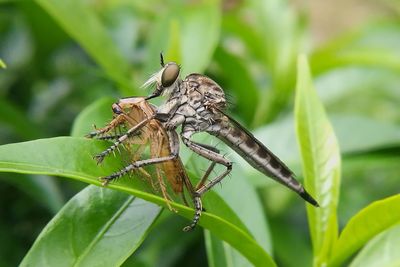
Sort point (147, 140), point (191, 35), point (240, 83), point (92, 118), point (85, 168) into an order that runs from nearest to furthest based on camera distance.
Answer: point (85, 168) → point (147, 140) → point (92, 118) → point (191, 35) → point (240, 83)

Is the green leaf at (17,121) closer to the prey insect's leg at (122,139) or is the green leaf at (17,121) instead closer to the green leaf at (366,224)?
the prey insect's leg at (122,139)

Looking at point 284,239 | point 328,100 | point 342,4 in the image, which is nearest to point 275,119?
point 328,100

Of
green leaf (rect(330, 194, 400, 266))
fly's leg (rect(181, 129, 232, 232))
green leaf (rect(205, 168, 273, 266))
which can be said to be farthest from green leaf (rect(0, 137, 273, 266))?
green leaf (rect(205, 168, 273, 266))

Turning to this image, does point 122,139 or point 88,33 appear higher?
point 88,33

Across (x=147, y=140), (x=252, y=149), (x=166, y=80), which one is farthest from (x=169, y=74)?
(x=252, y=149)

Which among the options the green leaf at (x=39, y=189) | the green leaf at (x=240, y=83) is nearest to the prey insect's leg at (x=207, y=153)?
the green leaf at (x=39, y=189)

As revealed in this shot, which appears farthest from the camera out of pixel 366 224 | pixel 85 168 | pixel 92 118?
pixel 92 118

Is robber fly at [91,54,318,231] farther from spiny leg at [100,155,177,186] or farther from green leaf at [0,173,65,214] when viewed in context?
green leaf at [0,173,65,214]

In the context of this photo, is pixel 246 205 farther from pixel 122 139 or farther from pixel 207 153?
pixel 122 139
